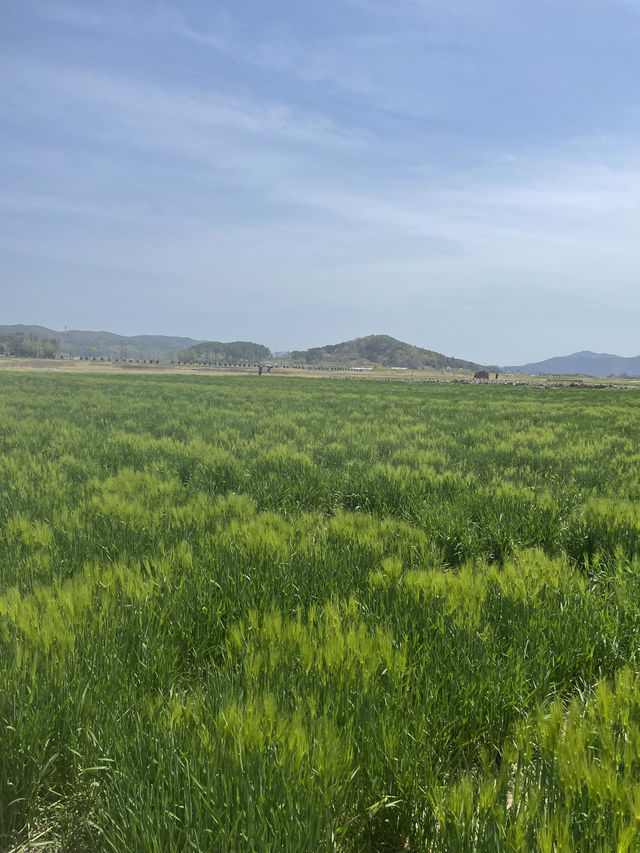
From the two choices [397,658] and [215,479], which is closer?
[397,658]

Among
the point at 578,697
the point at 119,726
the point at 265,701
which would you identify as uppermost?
the point at 265,701

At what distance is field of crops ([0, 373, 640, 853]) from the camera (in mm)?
1579

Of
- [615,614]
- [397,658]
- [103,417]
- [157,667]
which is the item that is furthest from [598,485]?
[103,417]

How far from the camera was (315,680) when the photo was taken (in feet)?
7.32

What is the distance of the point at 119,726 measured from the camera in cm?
193

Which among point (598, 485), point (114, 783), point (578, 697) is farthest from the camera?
point (598, 485)

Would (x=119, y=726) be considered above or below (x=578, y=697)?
above

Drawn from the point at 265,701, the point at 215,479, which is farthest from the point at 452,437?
the point at 265,701

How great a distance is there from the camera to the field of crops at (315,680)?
1579mm

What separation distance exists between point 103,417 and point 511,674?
15767 millimetres

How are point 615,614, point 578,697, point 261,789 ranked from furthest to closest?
A: point 615,614, point 578,697, point 261,789

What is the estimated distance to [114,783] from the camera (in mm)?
1646

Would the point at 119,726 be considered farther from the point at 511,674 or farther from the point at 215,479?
the point at 215,479

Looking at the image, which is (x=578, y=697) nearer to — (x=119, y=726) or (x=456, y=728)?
(x=456, y=728)
